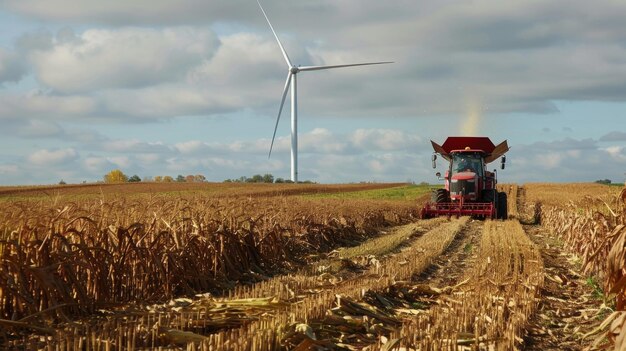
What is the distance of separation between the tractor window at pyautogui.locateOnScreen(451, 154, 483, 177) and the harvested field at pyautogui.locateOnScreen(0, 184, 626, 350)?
12792mm

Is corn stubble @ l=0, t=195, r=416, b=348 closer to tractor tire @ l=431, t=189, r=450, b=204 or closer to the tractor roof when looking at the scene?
tractor tire @ l=431, t=189, r=450, b=204

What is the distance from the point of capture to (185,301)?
10.6 m

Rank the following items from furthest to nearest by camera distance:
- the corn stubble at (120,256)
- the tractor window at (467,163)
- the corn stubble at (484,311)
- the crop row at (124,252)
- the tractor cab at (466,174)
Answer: the tractor window at (467,163) → the tractor cab at (466,174) → the crop row at (124,252) → the corn stubble at (120,256) → the corn stubble at (484,311)

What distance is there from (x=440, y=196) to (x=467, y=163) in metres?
2.07

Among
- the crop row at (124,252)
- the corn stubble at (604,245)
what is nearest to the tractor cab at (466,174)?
the corn stubble at (604,245)

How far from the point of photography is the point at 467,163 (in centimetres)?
3222

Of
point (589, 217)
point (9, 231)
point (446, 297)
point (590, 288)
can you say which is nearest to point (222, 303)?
point (9, 231)

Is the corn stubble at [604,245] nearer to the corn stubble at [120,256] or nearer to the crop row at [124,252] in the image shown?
the corn stubble at [120,256]

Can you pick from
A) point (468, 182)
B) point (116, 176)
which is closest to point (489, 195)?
point (468, 182)

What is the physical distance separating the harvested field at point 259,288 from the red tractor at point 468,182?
12346 millimetres

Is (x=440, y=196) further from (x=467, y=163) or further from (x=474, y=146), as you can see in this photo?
(x=474, y=146)

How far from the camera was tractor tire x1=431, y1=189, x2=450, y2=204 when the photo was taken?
33062 mm

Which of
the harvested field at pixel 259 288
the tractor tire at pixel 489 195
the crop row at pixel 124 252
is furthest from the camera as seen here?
the tractor tire at pixel 489 195

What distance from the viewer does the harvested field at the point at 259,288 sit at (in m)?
8.08
